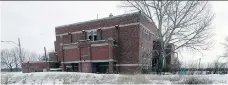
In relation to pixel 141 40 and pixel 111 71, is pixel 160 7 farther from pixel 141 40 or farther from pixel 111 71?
pixel 111 71

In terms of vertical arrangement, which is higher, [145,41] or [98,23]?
[98,23]

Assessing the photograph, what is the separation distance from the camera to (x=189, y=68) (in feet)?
80.6

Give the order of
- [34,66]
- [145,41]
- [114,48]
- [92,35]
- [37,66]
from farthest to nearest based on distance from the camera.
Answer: [34,66], [37,66], [92,35], [145,41], [114,48]

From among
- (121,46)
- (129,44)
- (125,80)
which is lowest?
(125,80)

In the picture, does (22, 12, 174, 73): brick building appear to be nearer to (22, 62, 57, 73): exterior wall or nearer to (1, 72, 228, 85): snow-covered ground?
(22, 62, 57, 73): exterior wall

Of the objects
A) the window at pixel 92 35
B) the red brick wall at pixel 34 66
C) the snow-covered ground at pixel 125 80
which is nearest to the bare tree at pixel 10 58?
the red brick wall at pixel 34 66

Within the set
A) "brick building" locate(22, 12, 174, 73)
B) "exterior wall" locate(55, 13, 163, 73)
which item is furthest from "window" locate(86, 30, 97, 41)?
"exterior wall" locate(55, 13, 163, 73)

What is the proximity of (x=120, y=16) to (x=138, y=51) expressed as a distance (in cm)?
608

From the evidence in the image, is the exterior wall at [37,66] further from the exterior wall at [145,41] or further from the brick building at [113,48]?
the exterior wall at [145,41]

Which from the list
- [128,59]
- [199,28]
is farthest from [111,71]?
[199,28]

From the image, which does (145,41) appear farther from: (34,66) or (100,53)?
(34,66)

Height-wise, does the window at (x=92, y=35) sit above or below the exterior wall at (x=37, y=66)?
above

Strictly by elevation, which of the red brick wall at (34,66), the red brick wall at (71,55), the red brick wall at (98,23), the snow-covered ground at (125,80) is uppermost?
the red brick wall at (98,23)

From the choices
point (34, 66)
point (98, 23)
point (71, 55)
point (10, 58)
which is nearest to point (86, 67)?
point (71, 55)
